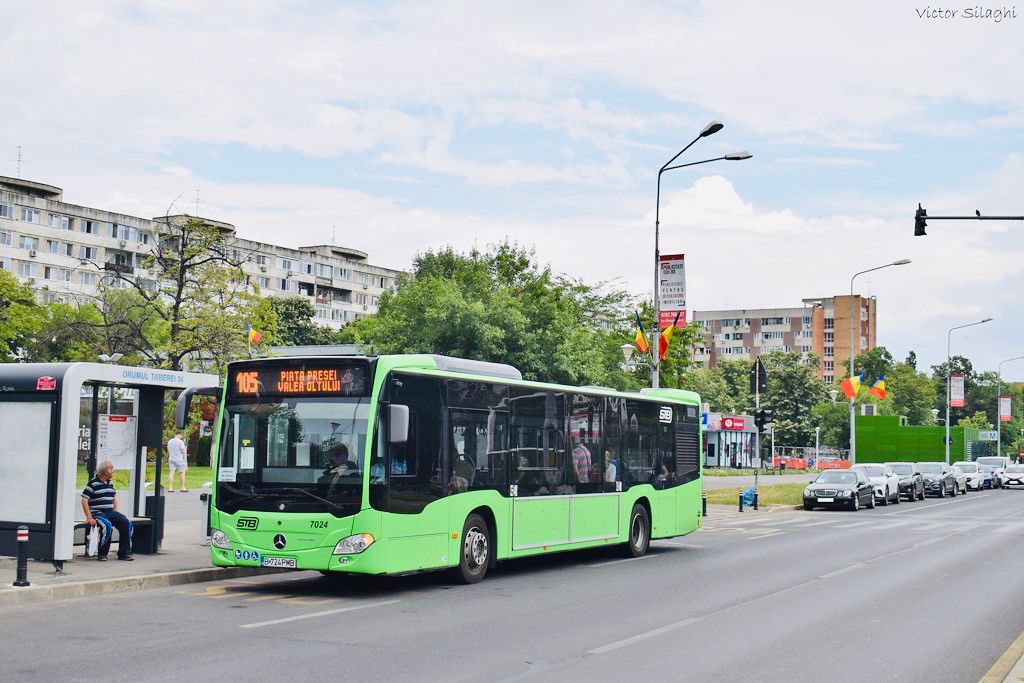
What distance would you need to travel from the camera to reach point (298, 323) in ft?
348

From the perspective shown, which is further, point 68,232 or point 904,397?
point 904,397

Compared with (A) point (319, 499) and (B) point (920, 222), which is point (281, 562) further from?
(B) point (920, 222)

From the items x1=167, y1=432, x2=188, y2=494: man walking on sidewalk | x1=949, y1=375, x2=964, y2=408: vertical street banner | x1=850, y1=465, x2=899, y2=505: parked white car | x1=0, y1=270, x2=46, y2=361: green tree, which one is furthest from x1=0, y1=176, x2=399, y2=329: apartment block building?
x1=850, y1=465, x2=899, y2=505: parked white car

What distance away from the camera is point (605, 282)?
68500 millimetres

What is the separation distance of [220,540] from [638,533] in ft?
28.1

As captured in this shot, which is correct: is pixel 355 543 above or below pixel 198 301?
below

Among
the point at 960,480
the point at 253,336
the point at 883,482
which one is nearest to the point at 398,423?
the point at 253,336

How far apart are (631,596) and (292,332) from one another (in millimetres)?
92511

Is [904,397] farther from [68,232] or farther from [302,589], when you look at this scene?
[302,589]

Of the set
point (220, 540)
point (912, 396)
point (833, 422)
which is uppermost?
point (912, 396)

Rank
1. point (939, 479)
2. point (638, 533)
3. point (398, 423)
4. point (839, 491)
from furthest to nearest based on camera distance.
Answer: point (939, 479) < point (839, 491) < point (638, 533) < point (398, 423)

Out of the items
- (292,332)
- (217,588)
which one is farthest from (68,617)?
(292,332)

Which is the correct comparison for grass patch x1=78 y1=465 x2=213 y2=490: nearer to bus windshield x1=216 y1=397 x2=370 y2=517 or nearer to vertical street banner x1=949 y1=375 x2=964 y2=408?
bus windshield x1=216 y1=397 x2=370 y2=517

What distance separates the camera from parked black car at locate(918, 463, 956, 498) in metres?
51.5
